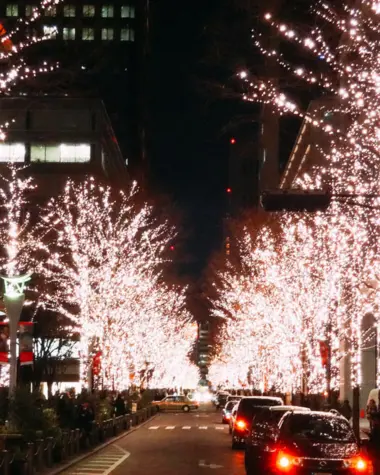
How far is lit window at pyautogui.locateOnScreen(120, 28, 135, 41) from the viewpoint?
142125mm

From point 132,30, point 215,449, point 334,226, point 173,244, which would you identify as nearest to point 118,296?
point 215,449

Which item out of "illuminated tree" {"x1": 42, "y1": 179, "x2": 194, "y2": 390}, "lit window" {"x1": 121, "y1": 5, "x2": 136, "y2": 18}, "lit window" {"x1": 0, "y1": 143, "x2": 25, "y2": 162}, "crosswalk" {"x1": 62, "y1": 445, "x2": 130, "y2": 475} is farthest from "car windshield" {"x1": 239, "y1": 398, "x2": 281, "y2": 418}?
"lit window" {"x1": 121, "y1": 5, "x2": 136, "y2": 18}

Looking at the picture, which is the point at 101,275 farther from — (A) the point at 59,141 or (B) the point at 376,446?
(A) the point at 59,141

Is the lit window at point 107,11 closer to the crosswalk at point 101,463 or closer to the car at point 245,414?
the car at point 245,414

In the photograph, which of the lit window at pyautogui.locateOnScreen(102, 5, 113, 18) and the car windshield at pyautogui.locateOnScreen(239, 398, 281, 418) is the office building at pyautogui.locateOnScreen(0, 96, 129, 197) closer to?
the lit window at pyautogui.locateOnScreen(102, 5, 113, 18)

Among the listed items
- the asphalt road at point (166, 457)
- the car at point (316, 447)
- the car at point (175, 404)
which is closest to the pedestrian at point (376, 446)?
the car at point (316, 447)

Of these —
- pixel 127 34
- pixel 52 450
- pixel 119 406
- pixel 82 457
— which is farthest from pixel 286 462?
pixel 127 34

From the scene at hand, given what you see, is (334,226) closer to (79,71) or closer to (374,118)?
(374,118)

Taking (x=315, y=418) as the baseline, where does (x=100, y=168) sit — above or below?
above

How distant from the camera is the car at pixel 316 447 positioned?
1625 centimetres

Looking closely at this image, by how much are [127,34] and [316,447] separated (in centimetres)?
13250

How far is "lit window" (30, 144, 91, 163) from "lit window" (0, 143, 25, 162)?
947 mm

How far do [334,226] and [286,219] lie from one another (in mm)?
8643

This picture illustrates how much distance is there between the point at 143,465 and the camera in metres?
24.5
